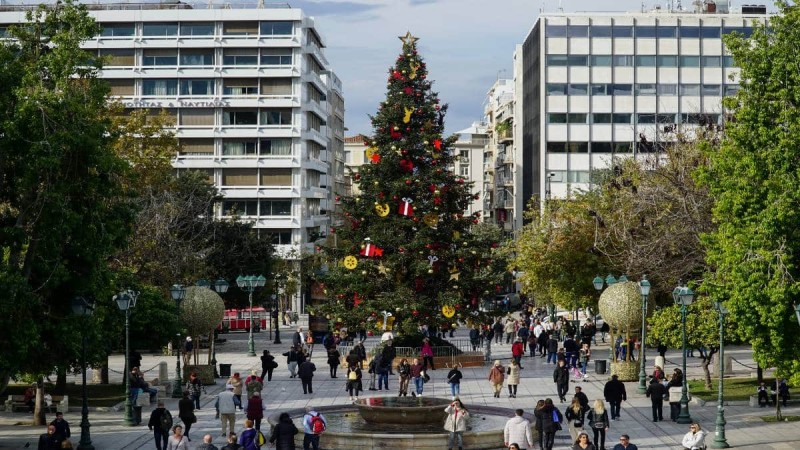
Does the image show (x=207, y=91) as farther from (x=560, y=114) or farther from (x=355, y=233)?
(x=355, y=233)

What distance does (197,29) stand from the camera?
9556cm

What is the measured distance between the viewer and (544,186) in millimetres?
103625

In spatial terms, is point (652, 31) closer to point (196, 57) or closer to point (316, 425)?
point (196, 57)

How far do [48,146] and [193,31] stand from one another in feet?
236

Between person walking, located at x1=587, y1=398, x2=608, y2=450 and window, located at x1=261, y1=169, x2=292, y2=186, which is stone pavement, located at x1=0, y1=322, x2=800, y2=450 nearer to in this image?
person walking, located at x1=587, y1=398, x2=608, y2=450

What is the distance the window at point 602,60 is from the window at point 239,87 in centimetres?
2771

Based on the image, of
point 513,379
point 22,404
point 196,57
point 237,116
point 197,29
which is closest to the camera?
point 22,404

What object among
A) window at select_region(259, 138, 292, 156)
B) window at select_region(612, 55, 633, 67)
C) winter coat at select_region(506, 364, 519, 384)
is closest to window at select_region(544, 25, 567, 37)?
window at select_region(612, 55, 633, 67)

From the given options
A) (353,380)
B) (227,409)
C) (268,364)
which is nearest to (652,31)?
(268,364)

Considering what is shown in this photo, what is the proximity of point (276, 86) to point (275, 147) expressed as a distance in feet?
15.6

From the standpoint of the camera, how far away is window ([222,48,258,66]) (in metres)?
95.7

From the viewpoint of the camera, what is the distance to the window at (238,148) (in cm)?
9650

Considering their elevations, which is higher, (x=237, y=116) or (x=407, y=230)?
(x=237, y=116)

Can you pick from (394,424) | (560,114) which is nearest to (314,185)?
(560,114)
